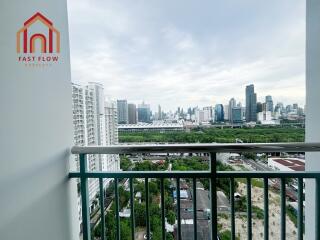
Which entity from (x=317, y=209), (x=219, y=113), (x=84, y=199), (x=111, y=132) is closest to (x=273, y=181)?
(x=317, y=209)

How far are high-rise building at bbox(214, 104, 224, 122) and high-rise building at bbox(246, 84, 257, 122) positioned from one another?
221 mm

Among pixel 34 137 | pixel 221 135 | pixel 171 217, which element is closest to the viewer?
pixel 34 137

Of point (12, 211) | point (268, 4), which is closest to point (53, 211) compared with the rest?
point (12, 211)

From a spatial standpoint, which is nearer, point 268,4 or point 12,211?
point 12,211

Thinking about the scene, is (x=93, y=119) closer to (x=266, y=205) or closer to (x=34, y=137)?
(x=34, y=137)

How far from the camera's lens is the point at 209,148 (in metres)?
1.45

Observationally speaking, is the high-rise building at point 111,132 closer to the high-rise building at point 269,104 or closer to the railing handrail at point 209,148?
Answer: the railing handrail at point 209,148

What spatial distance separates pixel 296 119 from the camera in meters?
1.76

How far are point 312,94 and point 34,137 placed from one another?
2.07 m

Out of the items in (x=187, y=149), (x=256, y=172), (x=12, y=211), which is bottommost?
(x=12, y=211)

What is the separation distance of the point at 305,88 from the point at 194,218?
138 centimetres

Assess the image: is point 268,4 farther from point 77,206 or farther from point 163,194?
point 77,206

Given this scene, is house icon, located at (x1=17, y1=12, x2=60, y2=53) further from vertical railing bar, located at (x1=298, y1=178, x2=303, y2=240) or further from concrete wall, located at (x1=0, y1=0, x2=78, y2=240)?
vertical railing bar, located at (x1=298, y1=178, x2=303, y2=240)

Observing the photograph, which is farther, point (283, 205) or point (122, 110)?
point (122, 110)
